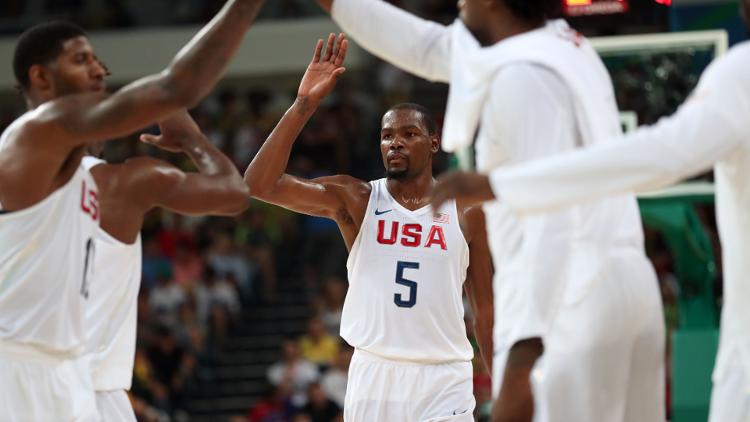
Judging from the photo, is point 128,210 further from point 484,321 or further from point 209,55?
point 484,321

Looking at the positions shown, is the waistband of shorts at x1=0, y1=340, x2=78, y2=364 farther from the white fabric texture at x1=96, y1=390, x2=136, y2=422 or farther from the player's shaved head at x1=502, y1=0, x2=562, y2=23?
the player's shaved head at x1=502, y1=0, x2=562, y2=23

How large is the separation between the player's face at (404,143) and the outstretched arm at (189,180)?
6.24 feet

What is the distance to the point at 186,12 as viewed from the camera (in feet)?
63.2

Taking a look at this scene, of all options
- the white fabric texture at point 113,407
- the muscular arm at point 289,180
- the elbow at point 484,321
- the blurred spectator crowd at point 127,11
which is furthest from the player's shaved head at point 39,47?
the blurred spectator crowd at point 127,11

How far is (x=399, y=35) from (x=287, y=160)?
1930 millimetres

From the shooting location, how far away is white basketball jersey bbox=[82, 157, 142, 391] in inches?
210

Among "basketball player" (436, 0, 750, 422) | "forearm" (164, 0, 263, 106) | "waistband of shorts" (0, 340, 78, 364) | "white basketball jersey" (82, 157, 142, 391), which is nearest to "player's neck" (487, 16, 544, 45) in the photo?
"basketball player" (436, 0, 750, 422)

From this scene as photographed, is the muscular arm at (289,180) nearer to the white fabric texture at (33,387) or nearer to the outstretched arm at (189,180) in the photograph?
the outstretched arm at (189,180)

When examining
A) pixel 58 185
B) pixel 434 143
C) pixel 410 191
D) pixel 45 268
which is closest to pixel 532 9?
pixel 58 185

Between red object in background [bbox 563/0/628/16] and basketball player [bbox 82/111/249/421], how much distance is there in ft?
14.5

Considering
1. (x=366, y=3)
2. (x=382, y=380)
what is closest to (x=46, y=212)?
(x=366, y=3)

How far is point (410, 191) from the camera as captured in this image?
6.96m

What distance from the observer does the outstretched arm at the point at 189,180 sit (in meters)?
5.00

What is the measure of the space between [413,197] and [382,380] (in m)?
1.05
